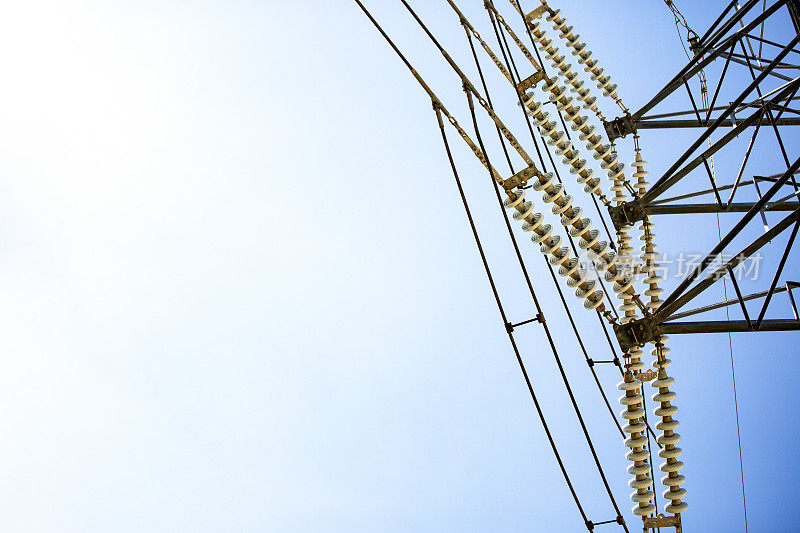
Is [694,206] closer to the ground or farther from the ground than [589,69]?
closer to the ground

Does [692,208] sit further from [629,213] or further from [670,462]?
[670,462]

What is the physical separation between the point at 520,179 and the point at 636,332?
233 centimetres

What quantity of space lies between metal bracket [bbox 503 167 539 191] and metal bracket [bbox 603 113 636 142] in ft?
23.5

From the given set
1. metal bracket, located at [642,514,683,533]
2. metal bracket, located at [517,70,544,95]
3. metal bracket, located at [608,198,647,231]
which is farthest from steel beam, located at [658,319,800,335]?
metal bracket, located at [517,70,544,95]

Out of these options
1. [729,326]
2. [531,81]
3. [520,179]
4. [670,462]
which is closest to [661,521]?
[670,462]

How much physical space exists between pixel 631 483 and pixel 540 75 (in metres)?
6.76

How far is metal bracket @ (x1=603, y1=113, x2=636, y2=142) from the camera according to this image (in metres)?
14.5

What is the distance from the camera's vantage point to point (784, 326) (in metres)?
8.37

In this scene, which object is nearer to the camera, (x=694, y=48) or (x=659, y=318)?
(x=659, y=318)

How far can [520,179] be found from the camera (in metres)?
8.02

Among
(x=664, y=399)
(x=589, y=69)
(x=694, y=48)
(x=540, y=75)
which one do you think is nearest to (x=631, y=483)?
(x=664, y=399)

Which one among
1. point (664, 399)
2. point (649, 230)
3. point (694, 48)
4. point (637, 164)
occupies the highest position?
point (694, 48)

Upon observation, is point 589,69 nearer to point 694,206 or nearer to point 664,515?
point 694,206

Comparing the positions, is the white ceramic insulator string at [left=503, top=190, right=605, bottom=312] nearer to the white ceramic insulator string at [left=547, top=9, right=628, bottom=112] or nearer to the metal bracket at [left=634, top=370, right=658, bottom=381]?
the metal bracket at [left=634, top=370, right=658, bottom=381]
